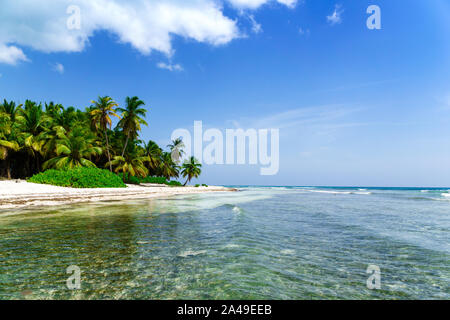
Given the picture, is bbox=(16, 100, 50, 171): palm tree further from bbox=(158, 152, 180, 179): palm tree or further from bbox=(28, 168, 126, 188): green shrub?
bbox=(158, 152, 180, 179): palm tree

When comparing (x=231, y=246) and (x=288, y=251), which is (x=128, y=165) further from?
(x=288, y=251)

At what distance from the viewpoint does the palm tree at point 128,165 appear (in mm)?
37534

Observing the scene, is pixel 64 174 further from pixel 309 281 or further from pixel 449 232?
pixel 449 232

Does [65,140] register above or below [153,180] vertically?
above

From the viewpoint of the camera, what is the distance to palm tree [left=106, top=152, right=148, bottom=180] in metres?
37.5

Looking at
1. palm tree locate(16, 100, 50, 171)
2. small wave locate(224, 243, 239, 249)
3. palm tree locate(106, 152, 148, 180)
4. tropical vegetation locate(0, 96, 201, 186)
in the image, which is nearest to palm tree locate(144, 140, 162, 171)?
tropical vegetation locate(0, 96, 201, 186)

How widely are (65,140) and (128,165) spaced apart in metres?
10.7

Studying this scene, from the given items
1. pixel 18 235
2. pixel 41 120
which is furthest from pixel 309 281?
pixel 41 120

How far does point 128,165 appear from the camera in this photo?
38094 mm

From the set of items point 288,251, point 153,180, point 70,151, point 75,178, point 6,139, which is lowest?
point 153,180

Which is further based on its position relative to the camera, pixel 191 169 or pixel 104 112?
pixel 191 169

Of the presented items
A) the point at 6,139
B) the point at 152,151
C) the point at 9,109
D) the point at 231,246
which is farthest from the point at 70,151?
the point at 231,246

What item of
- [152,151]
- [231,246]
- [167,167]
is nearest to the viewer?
[231,246]

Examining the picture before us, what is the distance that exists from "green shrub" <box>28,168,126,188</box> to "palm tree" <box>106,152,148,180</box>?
805 centimetres
